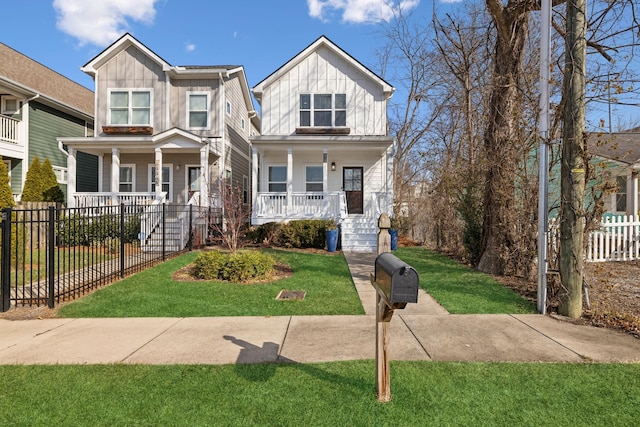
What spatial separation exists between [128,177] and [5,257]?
1168cm

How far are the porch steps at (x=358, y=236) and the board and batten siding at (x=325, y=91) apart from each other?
14.6 feet

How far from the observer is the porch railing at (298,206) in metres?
13.2

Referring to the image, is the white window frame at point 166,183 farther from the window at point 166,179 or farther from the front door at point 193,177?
the front door at point 193,177

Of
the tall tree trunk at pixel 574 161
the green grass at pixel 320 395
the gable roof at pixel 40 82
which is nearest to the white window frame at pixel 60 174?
the gable roof at pixel 40 82

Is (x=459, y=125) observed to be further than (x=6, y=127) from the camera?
Yes

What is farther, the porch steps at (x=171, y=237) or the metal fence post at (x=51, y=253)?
the porch steps at (x=171, y=237)

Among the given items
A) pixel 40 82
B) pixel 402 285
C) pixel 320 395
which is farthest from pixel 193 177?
pixel 402 285

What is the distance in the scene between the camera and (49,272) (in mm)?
5570

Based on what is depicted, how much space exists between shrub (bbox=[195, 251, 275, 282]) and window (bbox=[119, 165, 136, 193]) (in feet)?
33.8

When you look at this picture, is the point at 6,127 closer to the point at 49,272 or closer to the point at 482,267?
the point at 49,272

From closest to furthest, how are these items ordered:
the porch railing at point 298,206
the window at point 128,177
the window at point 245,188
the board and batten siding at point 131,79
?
the porch railing at point 298,206
the board and batten siding at point 131,79
the window at point 128,177
the window at point 245,188

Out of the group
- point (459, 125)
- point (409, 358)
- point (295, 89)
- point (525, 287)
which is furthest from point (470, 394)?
point (459, 125)

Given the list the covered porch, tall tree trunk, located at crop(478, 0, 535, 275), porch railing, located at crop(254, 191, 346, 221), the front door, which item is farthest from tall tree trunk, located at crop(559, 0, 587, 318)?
the front door

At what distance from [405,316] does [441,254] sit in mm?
6635
